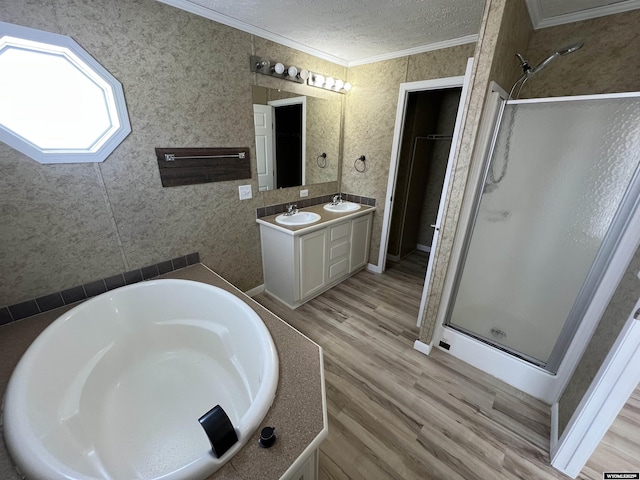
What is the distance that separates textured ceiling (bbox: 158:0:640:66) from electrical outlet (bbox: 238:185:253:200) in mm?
1191

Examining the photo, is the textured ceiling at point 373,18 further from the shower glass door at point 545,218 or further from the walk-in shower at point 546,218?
the shower glass door at point 545,218

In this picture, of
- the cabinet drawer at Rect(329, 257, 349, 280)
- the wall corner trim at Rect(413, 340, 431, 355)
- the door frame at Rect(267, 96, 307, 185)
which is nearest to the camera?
the wall corner trim at Rect(413, 340, 431, 355)

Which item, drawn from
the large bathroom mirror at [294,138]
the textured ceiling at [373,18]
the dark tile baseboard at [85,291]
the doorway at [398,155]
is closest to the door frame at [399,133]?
the doorway at [398,155]

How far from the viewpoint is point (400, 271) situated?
10.6 feet

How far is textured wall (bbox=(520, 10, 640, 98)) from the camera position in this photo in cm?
161

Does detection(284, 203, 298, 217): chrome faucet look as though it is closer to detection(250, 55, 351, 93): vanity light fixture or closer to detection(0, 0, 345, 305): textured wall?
detection(0, 0, 345, 305): textured wall

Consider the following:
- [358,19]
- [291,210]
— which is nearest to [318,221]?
[291,210]

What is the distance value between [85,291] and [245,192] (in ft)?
4.28

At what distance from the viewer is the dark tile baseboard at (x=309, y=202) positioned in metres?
2.46

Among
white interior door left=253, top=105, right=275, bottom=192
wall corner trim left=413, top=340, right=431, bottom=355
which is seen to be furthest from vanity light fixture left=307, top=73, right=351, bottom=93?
wall corner trim left=413, top=340, right=431, bottom=355

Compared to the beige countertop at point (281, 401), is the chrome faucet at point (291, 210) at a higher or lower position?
higher

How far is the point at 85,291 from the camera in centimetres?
157

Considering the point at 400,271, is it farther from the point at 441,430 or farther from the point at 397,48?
the point at 397,48

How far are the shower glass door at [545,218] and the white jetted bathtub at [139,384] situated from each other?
5.01ft
